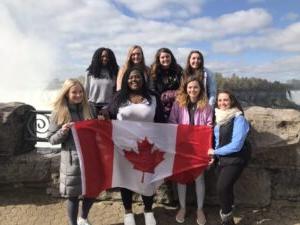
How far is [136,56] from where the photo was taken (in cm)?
567

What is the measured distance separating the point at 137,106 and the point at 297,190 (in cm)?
236

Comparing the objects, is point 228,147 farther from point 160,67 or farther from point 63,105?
point 63,105

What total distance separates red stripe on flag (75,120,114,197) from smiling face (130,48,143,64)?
931 mm

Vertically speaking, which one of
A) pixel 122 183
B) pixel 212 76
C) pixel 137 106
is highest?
pixel 212 76

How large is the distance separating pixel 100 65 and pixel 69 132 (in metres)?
1.24

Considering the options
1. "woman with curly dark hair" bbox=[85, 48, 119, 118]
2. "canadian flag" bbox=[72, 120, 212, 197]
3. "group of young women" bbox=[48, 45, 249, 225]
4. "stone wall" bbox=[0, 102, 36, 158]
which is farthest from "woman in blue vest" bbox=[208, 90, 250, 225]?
"stone wall" bbox=[0, 102, 36, 158]

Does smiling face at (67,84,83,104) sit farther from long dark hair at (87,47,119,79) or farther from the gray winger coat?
long dark hair at (87,47,119,79)

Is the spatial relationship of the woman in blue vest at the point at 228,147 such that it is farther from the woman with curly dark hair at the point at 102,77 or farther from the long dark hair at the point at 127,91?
Result: the woman with curly dark hair at the point at 102,77

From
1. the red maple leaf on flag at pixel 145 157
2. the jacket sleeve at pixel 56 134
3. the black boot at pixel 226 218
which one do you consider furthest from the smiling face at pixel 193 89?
the jacket sleeve at pixel 56 134

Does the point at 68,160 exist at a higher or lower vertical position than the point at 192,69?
lower

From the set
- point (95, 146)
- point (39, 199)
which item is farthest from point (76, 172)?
point (39, 199)

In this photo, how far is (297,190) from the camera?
5.78 m

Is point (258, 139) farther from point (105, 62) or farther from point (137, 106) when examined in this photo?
point (105, 62)

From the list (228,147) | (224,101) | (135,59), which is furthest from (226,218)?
(135,59)
